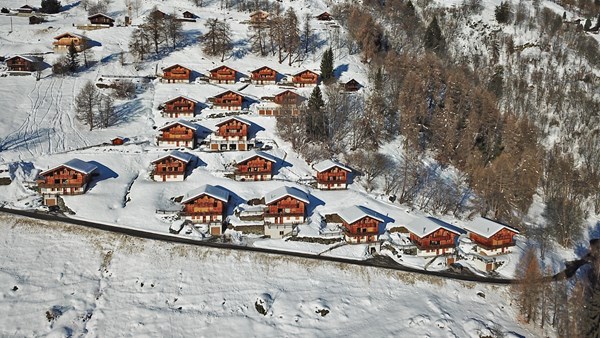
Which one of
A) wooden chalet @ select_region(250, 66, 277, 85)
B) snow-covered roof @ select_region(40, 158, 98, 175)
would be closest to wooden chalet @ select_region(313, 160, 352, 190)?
snow-covered roof @ select_region(40, 158, 98, 175)

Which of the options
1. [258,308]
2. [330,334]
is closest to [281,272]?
[258,308]

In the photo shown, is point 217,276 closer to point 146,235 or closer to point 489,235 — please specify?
point 146,235

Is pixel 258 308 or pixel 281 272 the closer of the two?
pixel 258 308

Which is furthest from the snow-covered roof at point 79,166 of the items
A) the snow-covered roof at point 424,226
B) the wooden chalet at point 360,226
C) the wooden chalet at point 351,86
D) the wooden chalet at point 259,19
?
the wooden chalet at point 259,19

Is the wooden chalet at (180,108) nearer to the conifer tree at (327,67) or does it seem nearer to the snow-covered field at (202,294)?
the conifer tree at (327,67)

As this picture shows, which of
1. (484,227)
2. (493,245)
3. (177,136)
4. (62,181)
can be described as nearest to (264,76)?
(177,136)

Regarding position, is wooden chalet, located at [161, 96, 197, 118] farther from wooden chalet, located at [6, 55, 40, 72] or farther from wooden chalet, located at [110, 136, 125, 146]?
wooden chalet, located at [6, 55, 40, 72]

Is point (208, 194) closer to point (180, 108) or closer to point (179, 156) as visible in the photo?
point (179, 156)

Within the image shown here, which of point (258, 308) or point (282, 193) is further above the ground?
point (282, 193)
